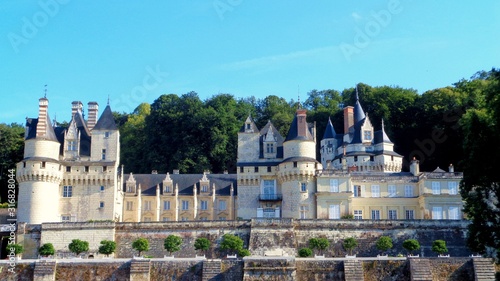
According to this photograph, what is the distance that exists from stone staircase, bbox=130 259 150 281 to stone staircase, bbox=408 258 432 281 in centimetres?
1372

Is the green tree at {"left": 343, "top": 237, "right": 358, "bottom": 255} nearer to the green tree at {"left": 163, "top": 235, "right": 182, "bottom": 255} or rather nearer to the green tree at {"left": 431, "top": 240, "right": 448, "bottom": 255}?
the green tree at {"left": 431, "top": 240, "right": 448, "bottom": 255}

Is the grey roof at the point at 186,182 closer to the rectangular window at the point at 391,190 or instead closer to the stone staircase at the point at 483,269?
the rectangular window at the point at 391,190

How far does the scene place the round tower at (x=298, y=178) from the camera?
52.1 metres

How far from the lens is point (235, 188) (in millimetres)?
56750

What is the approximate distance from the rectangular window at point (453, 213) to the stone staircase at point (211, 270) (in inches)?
851

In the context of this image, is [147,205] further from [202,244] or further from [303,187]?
[303,187]

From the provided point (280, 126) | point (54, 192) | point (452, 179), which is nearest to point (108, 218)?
point (54, 192)

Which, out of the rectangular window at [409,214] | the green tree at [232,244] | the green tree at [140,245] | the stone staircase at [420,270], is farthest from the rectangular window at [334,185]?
the stone staircase at [420,270]

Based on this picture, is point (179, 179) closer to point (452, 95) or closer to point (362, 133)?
point (362, 133)

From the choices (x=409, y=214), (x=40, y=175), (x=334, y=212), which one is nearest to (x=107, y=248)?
(x=40, y=175)

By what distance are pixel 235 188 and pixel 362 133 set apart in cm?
1250

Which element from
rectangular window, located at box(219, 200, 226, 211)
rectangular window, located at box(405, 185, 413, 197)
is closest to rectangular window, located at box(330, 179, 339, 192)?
rectangular window, located at box(405, 185, 413, 197)

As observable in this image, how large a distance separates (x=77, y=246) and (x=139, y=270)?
34.6 ft

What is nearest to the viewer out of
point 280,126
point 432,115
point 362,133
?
point 362,133
